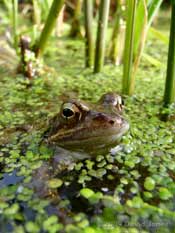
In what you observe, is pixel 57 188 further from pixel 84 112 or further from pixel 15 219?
pixel 84 112

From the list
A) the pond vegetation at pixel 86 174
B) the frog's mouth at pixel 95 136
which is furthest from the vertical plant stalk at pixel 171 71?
the frog's mouth at pixel 95 136

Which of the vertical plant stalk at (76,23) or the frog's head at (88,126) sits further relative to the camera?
the vertical plant stalk at (76,23)

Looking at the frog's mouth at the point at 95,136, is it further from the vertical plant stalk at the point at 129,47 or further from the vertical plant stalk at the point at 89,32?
the vertical plant stalk at the point at 89,32

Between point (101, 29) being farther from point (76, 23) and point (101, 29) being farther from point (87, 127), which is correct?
point (76, 23)

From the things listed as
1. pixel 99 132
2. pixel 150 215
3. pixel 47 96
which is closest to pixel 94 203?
pixel 150 215

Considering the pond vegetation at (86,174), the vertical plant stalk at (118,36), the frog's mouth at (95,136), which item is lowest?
the pond vegetation at (86,174)

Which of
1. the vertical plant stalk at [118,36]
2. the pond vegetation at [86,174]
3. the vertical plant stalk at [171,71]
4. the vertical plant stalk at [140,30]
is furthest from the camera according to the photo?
the vertical plant stalk at [118,36]

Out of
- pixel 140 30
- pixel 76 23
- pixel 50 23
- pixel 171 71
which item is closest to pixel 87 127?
pixel 171 71

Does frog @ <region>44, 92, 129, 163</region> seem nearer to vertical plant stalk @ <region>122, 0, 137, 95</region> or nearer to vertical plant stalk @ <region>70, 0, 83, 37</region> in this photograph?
vertical plant stalk @ <region>122, 0, 137, 95</region>
